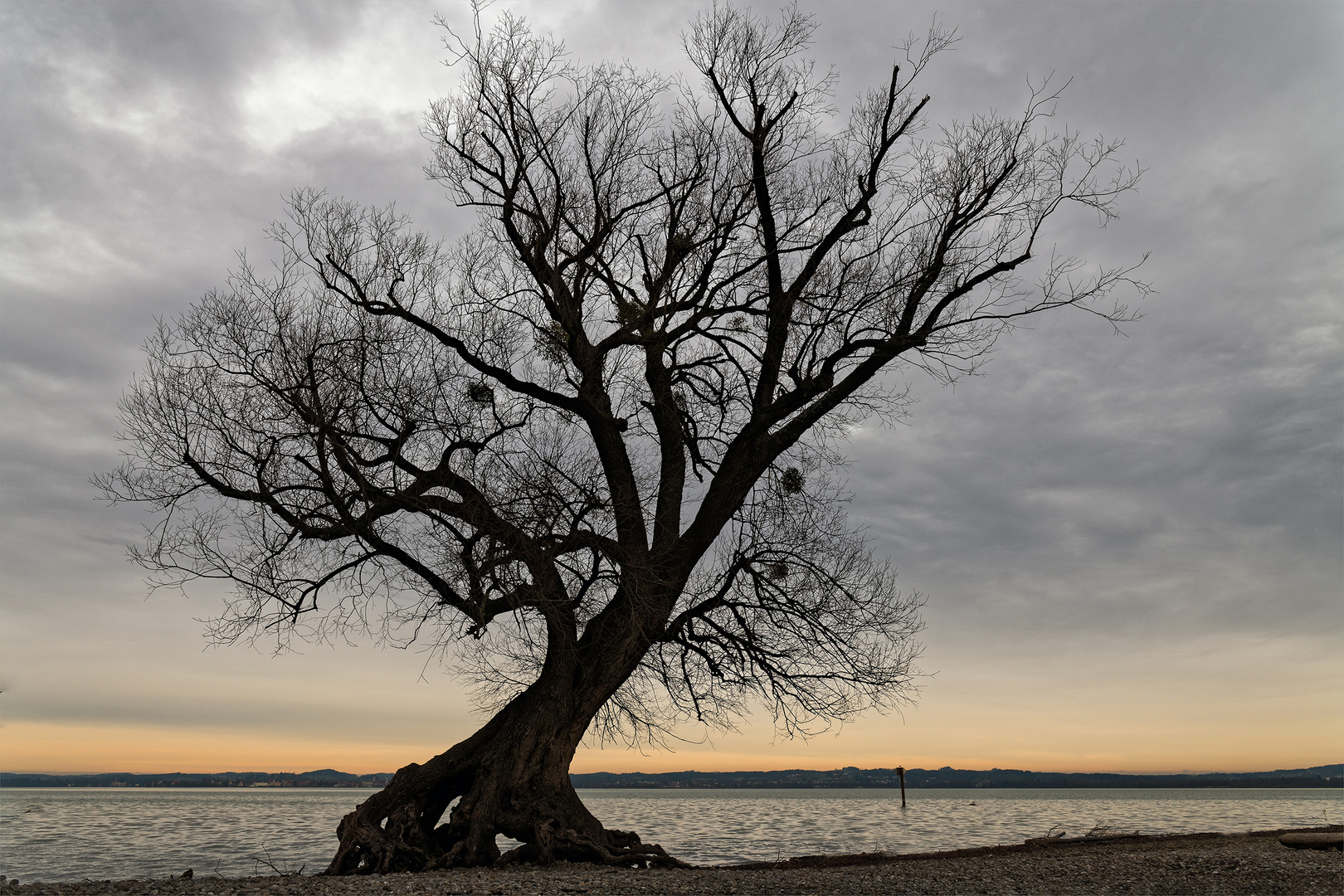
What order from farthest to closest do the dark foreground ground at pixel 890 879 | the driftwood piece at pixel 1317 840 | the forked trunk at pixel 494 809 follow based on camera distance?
the driftwood piece at pixel 1317 840
the forked trunk at pixel 494 809
the dark foreground ground at pixel 890 879

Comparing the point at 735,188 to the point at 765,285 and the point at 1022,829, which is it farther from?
the point at 1022,829

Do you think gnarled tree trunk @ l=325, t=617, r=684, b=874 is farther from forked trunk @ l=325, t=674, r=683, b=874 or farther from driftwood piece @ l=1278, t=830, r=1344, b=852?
driftwood piece @ l=1278, t=830, r=1344, b=852

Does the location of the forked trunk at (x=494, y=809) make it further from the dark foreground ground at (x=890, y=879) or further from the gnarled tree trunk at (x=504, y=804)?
the dark foreground ground at (x=890, y=879)

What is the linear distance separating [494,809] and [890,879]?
16.2ft

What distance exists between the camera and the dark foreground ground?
26.9ft

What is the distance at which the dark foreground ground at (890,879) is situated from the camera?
8.19 m

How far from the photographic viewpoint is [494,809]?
11039 millimetres

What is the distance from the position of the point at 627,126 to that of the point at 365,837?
993 cm

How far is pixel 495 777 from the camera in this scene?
36.6ft

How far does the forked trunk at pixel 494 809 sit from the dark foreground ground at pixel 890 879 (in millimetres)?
640

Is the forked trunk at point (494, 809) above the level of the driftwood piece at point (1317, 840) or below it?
above

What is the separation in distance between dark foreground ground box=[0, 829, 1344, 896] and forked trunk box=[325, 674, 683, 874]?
640 mm

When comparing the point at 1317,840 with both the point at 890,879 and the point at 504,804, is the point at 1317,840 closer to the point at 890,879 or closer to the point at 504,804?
the point at 890,879

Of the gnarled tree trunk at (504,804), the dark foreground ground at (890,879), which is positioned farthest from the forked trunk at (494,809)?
the dark foreground ground at (890,879)
